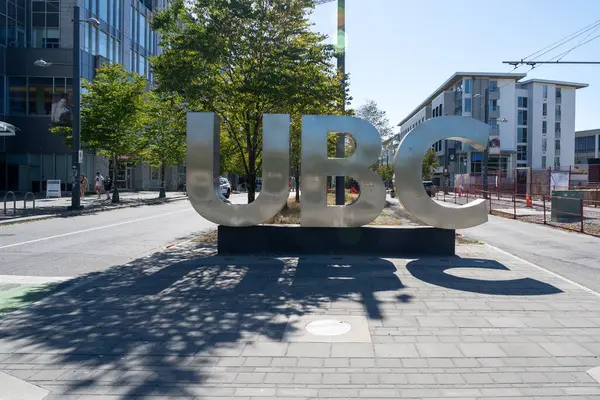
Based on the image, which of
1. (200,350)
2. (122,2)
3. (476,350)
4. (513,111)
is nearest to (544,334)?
(476,350)

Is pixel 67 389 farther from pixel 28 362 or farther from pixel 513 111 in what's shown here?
pixel 513 111

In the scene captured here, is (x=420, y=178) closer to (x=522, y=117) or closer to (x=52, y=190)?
(x=52, y=190)

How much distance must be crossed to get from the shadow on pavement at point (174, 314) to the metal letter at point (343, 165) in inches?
47.3

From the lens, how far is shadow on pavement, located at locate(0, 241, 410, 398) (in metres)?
4.49

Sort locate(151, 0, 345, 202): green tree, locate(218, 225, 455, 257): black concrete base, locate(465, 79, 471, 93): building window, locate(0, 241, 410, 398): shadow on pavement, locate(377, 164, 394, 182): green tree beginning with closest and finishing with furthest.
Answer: locate(0, 241, 410, 398): shadow on pavement
locate(218, 225, 455, 257): black concrete base
locate(151, 0, 345, 202): green tree
locate(465, 79, 471, 93): building window
locate(377, 164, 394, 182): green tree

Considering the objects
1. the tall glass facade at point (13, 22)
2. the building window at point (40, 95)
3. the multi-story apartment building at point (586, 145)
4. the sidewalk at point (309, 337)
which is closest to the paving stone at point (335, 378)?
the sidewalk at point (309, 337)

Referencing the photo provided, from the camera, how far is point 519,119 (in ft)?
238

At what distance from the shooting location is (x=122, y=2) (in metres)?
43.9

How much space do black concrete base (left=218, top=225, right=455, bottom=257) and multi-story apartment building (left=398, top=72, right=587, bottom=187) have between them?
191ft

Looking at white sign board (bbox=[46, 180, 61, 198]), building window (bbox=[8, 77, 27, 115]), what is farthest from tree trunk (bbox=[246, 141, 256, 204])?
building window (bbox=[8, 77, 27, 115])

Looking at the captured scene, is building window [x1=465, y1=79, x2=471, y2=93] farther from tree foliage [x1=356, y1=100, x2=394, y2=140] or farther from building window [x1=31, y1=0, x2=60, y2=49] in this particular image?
building window [x1=31, y1=0, x2=60, y2=49]

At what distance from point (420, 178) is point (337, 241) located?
226 cm

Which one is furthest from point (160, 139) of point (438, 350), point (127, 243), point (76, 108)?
point (438, 350)

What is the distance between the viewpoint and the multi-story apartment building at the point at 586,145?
276 feet
